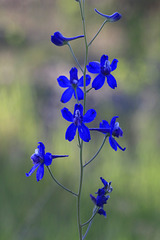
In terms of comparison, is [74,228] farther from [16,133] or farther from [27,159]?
[16,133]

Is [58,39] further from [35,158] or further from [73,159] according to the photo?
[73,159]

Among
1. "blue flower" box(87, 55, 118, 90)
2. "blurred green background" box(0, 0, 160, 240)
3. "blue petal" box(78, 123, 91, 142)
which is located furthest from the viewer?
"blurred green background" box(0, 0, 160, 240)

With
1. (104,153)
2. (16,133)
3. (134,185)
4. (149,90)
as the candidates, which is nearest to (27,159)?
(16,133)

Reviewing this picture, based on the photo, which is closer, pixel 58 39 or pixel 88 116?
pixel 88 116

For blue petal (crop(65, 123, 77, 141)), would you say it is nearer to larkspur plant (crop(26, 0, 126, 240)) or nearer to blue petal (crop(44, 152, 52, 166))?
larkspur plant (crop(26, 0, 126, 240))

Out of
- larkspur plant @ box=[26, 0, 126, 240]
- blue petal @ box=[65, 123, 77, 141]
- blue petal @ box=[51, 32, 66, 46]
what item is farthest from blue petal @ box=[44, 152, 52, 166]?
blue petal @ box=[51, 32, 66, 46]

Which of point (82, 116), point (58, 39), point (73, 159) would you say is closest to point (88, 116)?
point (82, 116)

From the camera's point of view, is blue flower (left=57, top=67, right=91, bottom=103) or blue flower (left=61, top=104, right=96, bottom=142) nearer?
blue flower (left=61, top=104, right=96, bottom=142)

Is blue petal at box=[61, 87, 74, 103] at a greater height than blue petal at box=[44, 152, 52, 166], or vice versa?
blue petal at box=[61, 87, 74, 103]

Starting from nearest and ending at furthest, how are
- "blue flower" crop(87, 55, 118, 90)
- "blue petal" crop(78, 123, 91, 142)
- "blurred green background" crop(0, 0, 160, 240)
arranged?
"blue petal" crop(78, 123, 91, 142) → "blue flower" crop(87, 55, 118, 90) → "blurred green background" crop(0, 0, 160, 240)

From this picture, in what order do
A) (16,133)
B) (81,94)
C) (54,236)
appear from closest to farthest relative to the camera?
(81,94)
(54,236)
(16,133)

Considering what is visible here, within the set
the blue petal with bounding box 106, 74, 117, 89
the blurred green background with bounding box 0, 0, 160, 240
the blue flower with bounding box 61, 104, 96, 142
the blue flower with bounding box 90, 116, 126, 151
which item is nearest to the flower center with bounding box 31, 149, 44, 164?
the blue flower with bounding box 61, 104, 96, 142
